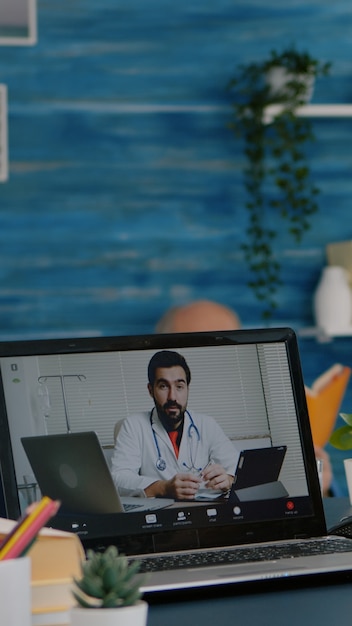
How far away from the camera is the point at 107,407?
4.74 ft

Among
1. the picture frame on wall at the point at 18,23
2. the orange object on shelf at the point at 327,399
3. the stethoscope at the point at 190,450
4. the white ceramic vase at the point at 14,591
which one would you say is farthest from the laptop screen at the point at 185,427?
the picture frame on wall at the point at 18,23

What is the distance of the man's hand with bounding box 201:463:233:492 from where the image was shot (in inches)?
57.1

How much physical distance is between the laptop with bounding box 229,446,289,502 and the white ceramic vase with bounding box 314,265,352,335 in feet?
8.22

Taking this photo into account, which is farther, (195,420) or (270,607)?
(195,420)

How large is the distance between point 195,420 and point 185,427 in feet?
0.06

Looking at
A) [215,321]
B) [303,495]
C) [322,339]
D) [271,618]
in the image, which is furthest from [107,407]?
[322,339]

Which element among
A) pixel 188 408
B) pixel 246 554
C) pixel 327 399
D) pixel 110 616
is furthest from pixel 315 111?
pixel 110 616

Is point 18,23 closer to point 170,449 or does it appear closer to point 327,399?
point 327,399

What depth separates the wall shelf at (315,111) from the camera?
13.0 ft

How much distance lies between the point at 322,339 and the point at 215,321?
560mm

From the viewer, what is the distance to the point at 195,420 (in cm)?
148

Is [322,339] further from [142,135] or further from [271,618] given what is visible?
[271,618]

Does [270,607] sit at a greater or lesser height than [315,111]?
lesser

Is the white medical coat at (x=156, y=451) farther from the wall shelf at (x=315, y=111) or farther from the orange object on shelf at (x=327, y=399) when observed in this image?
the wall shelf at (x=315, y=111)
